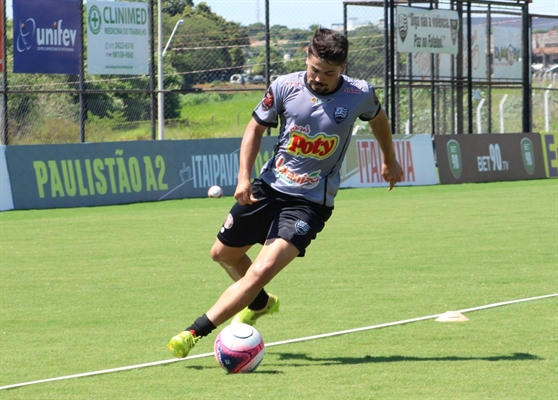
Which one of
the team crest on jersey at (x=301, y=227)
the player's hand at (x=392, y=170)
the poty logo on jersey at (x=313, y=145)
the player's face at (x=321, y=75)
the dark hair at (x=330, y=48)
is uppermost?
the dark hair at (x=330, y=48)

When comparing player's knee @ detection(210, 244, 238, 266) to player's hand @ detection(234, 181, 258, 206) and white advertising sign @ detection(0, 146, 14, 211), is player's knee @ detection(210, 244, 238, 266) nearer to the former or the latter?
player's hand @ detection(234, 181, 258, 206)

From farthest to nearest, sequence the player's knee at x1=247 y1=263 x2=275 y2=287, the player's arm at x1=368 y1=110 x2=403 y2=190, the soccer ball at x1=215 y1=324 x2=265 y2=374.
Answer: the player's arm at x1=368 y1=110 x2=403 y2=190 → the player's knee at x1=247 y1=263 x2=275 y2=287 → the soccer ball at x1=215 y1=324 x2=265 y2=374

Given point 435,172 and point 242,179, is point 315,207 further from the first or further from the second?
point 435,172

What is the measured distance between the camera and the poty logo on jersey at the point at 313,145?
6.64 m

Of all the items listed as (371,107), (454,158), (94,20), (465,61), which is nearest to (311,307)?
(371,107)

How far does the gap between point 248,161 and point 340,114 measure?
64 centimetres

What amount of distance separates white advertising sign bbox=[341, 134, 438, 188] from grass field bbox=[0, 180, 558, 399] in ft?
21.6

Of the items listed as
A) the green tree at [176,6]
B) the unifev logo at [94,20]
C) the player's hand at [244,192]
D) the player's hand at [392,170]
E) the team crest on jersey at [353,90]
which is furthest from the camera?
the green tree at [176,6]

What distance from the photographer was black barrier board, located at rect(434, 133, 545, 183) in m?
25.3

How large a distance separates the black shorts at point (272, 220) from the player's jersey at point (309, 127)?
6 centimetres

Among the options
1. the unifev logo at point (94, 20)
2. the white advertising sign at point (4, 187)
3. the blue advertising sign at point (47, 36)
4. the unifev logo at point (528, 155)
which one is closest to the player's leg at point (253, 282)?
the white advertising sign at point (4, 187)

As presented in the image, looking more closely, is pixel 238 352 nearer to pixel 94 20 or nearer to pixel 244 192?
pixel 244 192

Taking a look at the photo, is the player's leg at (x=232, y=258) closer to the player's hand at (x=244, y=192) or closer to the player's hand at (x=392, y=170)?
the player's hand at (x=244, y=192)

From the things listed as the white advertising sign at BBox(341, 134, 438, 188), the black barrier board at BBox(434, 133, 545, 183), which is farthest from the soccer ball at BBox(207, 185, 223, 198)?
the black barrier board at BBox(434, 133, 545, 183)
